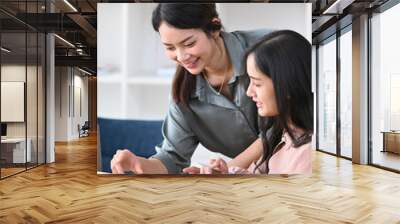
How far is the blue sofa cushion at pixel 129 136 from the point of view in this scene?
6.90 metres

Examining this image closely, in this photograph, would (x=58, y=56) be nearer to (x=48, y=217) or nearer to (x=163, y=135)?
(x=163, y=135)

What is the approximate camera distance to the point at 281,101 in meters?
6.80

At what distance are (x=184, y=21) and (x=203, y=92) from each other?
1.17 m

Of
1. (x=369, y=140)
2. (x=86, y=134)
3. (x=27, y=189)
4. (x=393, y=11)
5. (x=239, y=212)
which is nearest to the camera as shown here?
(x=239, y=212)

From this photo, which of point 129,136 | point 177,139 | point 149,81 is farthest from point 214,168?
point 149,81

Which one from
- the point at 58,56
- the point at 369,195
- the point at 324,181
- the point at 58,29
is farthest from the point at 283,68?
the point at 58,56

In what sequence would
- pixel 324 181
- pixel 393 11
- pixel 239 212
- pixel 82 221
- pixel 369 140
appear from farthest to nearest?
pixel 369 140
pixel 393 11
pixel 324 181
pixel 239 212
pixel 82 221

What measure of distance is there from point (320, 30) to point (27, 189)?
25.5 ft

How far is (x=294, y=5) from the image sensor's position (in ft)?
23.0

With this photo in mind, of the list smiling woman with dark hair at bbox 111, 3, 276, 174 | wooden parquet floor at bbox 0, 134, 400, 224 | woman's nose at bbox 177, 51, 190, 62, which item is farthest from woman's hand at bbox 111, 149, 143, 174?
woman's nose at bbox 177, 51, 190, 62

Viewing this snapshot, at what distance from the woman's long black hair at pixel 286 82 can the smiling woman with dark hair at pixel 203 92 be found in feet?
0.60

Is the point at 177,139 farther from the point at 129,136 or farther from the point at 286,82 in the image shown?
the point at 286,82

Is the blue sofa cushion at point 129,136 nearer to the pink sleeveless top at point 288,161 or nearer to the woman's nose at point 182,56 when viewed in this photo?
the woman's nose at point 182,56

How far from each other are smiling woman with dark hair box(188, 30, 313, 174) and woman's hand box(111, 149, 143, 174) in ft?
3.68
